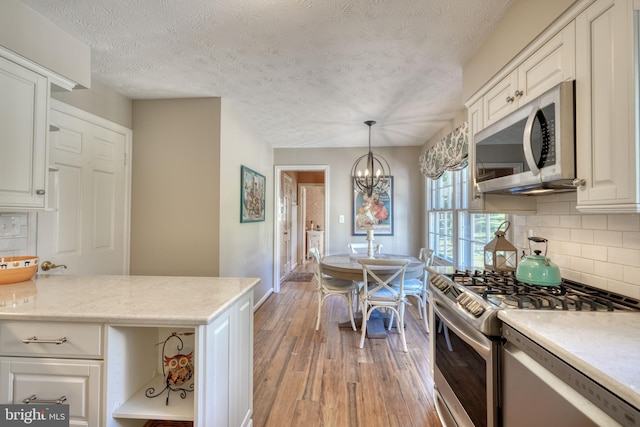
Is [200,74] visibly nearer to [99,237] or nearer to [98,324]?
[99,237]

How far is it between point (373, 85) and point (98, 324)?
2421mm

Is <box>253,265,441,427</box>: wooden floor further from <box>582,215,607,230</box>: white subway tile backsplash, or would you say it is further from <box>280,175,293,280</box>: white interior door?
<box>280,175,293,280</box>: white interior door

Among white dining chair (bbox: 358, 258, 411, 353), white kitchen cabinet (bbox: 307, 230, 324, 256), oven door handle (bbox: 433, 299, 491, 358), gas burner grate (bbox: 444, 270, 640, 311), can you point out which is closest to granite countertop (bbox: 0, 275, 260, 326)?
oven door handle (bbox: 433, 299, 491, 358)

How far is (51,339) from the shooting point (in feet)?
3.70

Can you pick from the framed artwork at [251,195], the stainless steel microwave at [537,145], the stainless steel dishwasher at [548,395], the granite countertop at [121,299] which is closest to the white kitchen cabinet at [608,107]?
the stainless steel microwave at [537,145]

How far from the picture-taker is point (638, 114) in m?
0.92

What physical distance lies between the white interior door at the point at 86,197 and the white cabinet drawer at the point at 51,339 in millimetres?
1066

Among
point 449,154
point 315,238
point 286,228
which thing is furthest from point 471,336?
point 315,238

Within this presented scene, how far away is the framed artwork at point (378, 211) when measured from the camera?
4.57 meters

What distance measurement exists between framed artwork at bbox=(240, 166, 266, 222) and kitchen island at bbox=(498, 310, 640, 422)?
2783 millimetres

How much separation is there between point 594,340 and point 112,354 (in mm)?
1675

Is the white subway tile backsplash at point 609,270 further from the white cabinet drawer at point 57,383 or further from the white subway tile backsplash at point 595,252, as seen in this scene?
the white cabinet drawer at point 57,383

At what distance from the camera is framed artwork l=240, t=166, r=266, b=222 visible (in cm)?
332

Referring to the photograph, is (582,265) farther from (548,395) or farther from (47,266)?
(47,266)
